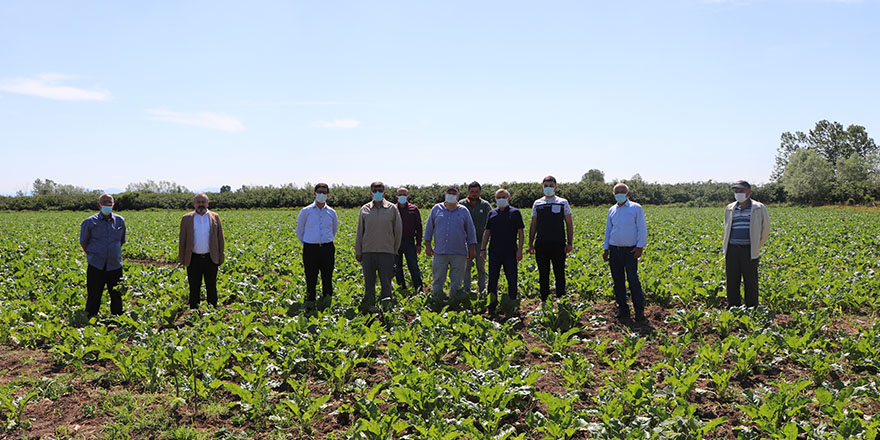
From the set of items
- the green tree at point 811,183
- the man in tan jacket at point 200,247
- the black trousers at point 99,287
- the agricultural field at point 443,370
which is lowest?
the agricultural field at point 443,370

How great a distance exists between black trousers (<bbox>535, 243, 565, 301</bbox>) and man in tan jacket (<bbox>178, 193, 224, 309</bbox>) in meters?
5.05

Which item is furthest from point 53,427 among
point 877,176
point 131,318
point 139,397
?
point 877,176

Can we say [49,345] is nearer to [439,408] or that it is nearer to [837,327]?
[439,408]

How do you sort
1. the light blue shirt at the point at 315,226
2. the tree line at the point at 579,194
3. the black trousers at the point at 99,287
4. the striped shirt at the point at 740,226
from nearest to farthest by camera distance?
the striped shirt at the point at 740,226, the black trousers at the point at 99,287, the light blue shirt at the point at 315,226, the tree line at the point at 579,194

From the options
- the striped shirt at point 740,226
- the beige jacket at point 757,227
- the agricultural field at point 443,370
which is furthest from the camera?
the striped shirt at point 740,226

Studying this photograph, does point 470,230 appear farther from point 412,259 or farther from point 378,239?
point 412,259

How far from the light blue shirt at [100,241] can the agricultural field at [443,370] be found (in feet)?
2.77

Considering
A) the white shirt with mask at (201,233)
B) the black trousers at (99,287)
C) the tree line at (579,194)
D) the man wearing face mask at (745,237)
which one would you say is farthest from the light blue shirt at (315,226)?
the tree line at (579,194)

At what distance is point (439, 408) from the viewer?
5012mm

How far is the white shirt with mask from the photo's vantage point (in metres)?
8.47

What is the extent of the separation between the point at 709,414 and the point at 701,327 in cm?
314

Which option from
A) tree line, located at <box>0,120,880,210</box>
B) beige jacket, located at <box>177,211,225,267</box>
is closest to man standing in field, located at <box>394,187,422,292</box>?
beige jacket, located at <box>177,211,225,267</box>

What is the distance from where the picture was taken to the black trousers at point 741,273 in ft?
26.3

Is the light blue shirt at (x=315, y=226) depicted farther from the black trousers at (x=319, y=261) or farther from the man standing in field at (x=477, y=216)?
the man standing in field at (x=477, y=216)
